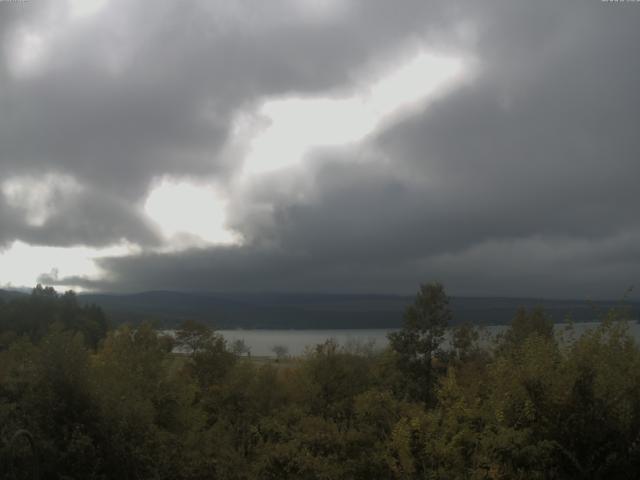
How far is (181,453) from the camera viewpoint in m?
18.3

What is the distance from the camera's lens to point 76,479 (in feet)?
50.0

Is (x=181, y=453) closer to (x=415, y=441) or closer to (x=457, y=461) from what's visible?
(x=415, y=441)

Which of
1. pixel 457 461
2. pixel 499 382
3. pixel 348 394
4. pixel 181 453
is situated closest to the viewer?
pixel 457 461

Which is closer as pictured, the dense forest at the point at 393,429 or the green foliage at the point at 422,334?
the dense forest at the point at 393,429

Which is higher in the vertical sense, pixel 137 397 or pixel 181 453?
pixel 137 397

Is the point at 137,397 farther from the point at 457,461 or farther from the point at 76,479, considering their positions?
the point at 457,461

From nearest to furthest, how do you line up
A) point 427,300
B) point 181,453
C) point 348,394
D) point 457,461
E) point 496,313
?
1. point 457,461
2. point 181,453
3. point 348,394
4. point 427,300
5. point 496,313

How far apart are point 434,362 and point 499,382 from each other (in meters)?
34.4

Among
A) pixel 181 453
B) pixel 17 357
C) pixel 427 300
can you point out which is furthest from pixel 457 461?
pixel 427 300

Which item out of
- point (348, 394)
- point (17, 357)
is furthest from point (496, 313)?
point (17, 357)

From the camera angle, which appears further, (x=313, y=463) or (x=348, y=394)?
(x=348, y=394)

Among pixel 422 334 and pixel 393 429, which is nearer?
pixel 393 429

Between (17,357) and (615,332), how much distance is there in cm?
2176

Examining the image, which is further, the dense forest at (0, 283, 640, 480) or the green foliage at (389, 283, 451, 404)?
the green foliage at (389, 283, 451, 404)
